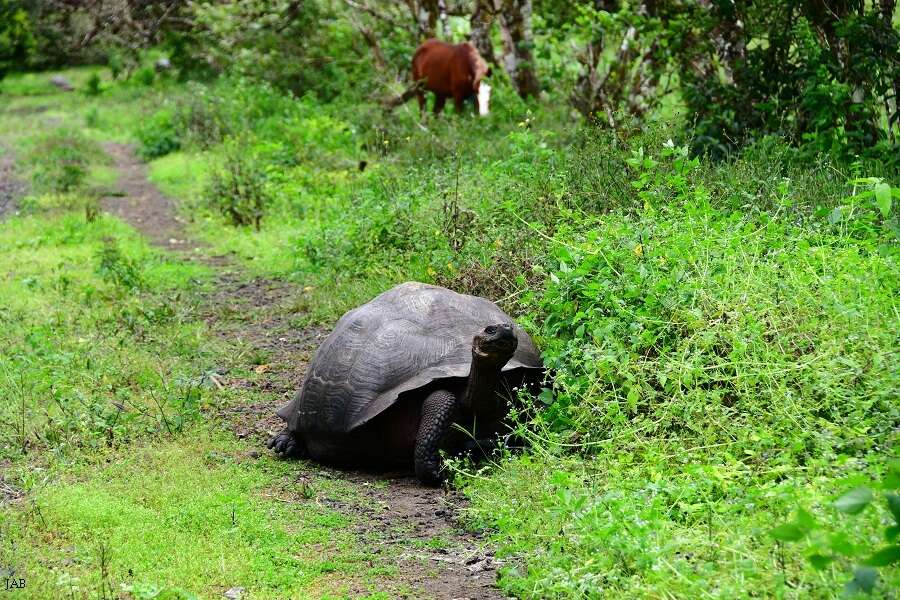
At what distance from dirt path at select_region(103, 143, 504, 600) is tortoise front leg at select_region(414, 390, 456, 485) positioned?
0.10m

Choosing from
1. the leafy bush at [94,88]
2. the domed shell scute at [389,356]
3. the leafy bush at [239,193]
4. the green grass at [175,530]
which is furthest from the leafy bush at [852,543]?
the leafy bush at [94,88]

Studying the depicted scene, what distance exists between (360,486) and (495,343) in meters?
1.06

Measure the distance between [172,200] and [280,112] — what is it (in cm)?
276

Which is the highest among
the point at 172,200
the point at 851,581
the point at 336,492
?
the point at 851,581

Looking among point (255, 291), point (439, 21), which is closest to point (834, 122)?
point (255, 291)

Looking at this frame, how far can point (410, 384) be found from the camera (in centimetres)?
551

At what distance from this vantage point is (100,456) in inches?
223

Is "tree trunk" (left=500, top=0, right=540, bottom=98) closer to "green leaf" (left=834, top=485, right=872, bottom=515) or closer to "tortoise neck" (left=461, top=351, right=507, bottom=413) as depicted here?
"tortoise neck" (left=461, top=351, right=507, bottom=413)

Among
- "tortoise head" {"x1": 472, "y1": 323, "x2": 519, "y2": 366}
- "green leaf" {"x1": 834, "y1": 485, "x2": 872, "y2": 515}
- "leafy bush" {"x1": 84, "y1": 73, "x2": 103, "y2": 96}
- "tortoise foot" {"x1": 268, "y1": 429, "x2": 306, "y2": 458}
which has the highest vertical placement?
"green leaf" {"x1": 834, "y1": 485, "x2": 872, "y2": 515}

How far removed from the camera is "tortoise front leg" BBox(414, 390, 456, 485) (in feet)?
17.7

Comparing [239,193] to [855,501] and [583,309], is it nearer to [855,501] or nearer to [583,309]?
[583,309]

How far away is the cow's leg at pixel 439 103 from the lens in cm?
1399

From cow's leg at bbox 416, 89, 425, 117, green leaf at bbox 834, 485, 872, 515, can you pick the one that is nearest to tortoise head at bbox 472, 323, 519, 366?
green leaf at bbox 834, 485, 872, 515

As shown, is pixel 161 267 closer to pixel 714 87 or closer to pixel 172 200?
pixel 172 200
